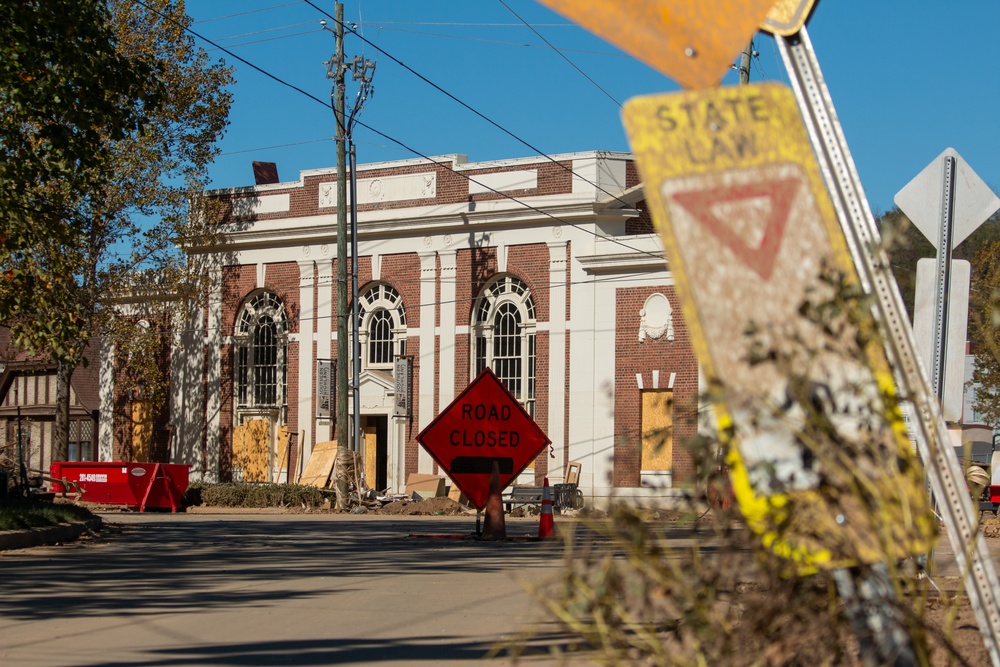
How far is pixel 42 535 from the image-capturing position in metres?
16.1

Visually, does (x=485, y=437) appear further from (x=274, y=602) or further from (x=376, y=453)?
(x=376, y=453)

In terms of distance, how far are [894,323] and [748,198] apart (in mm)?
909

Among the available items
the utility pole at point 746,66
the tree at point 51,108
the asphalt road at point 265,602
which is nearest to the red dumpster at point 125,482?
the asphalt road at point 265,602

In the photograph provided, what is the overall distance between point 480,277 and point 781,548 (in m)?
32.9

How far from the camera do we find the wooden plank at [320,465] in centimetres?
3650

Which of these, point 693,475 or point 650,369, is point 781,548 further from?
point 650,369

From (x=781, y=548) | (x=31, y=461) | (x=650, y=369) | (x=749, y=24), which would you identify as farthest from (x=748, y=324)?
A: (x=31, y=461)

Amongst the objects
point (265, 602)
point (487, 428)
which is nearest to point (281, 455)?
point (487, 428)

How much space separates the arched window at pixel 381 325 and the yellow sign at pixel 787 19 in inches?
1322

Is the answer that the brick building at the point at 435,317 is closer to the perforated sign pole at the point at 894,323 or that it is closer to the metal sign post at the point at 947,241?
the metal sign post at the point at 947,241

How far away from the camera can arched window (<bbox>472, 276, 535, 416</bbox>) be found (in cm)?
3544

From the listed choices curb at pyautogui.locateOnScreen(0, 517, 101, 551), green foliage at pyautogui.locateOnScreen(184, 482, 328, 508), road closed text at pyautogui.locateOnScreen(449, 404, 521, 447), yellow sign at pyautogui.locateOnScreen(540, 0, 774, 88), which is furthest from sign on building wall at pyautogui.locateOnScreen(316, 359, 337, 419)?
yellow sign at pyautogui.locateOnScreen(540, 0, 774, 88)

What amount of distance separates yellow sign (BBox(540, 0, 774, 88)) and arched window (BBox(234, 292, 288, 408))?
1436 inches

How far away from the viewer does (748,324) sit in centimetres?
320
